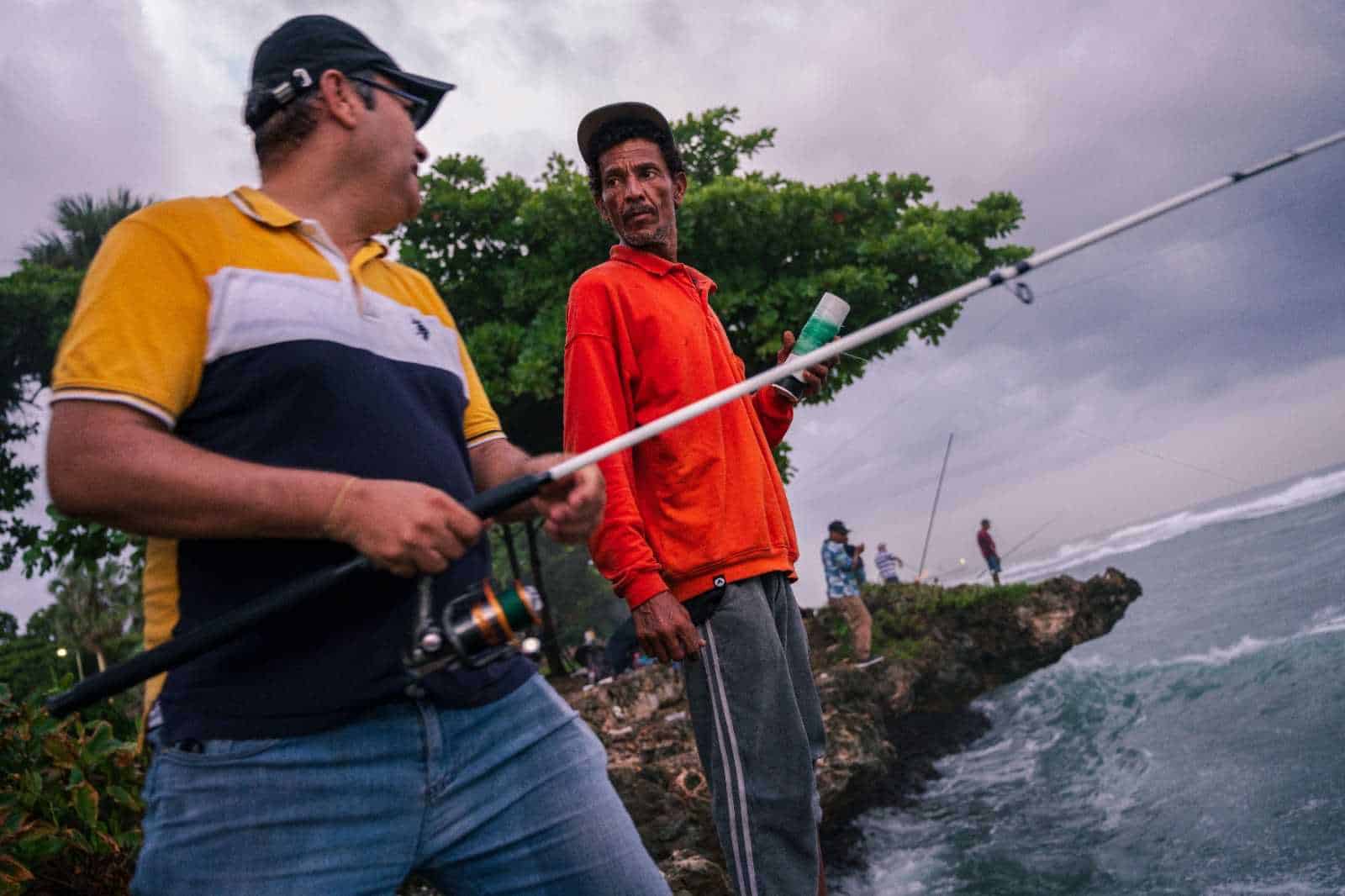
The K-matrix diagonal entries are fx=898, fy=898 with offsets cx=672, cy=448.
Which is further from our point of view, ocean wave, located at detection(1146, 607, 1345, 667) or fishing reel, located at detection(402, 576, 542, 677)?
ocean wave, located at detection(1146, 607, 1345, 667)

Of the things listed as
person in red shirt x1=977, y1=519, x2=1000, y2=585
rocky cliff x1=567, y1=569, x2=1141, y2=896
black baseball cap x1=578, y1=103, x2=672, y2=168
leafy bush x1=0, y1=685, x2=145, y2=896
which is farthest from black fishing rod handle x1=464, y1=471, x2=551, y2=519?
person in red shirt x1=977, y1=519, x2=1000, y2=585

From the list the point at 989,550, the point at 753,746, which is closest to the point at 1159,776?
the point at 753,746

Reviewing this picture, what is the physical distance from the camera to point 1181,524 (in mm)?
51531

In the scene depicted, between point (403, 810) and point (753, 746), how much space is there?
140cm

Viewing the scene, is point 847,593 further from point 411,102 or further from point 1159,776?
point 411,102

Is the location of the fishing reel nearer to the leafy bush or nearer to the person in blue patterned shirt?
the leafy bush

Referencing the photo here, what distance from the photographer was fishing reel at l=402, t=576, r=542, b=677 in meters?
1.47

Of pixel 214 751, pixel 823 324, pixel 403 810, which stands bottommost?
pixel 403 810

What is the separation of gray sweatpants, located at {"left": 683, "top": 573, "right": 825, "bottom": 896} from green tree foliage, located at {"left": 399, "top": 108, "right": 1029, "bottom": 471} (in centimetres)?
956

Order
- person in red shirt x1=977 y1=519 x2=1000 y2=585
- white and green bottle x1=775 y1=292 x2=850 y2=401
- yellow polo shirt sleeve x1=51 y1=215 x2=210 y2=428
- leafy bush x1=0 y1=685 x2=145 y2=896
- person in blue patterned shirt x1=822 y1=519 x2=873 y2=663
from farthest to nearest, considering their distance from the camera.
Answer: person in red shirt x1=977 y1=519 x2=1000 y2=585, person in blue patterned shirt x1=822 y1=519 x2=873 y2=663, leafy bush x1=0 y1=685 x2=145 y2=896, white and green bottle x1=775 y1=292 x2=850 y2=401, yellow polo shirt sleeve x1=51 y1=215 x2=210 y2=428

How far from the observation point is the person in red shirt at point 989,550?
2038cm

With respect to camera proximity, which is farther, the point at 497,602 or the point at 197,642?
the point at 497,602

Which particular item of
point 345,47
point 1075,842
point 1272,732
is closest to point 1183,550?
point 1272,732

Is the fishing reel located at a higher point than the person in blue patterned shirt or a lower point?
higher
